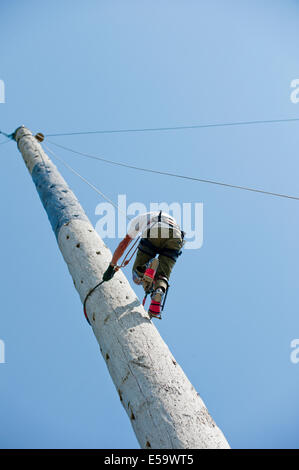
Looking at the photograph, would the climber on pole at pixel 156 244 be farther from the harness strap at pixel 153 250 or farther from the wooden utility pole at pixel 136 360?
the wooden utility pole at pixel 136 360

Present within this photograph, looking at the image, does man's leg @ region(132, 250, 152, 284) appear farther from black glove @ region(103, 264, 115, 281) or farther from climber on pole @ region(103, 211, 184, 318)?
black glove @ region(103, 264, 115, 281)

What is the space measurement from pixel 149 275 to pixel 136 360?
983 millimetres

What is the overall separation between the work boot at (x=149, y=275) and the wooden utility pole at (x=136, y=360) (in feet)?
0.59

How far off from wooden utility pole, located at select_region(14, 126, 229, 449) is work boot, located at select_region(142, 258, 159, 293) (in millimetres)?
181

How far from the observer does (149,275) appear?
3.02 m

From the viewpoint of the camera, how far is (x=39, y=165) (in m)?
5.18

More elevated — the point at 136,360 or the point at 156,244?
the point at 156,244

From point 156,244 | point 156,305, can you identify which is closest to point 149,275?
point 156,305

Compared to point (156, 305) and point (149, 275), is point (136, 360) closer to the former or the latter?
point (156, 305)

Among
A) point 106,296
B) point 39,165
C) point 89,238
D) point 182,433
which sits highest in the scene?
point 39,165

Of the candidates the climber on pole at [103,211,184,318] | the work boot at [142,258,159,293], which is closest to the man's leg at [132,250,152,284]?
the climber on pole at [103,211,184,318]
